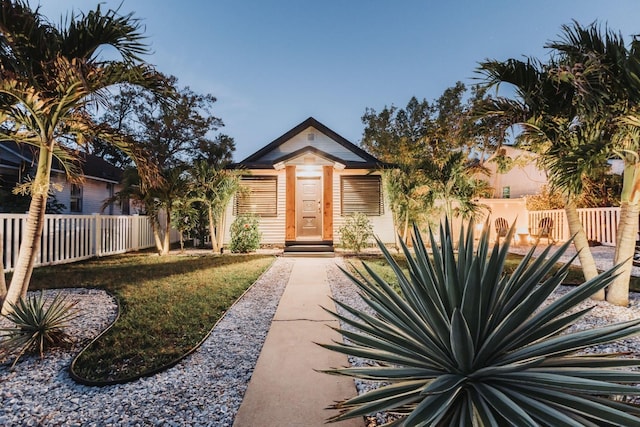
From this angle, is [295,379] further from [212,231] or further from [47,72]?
[212,231]

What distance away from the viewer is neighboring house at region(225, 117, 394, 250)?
1102cm

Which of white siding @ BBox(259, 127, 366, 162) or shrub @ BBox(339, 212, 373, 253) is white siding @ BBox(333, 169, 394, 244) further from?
shrub @ BBox(339, 212, 373, 253)

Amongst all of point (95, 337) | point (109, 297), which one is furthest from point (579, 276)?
point (109, 297)

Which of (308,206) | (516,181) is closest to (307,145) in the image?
(308,206)

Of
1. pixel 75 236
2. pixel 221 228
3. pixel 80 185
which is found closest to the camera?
pixel 75 236

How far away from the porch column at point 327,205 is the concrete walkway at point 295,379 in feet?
20.2

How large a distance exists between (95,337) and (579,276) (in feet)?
29.8

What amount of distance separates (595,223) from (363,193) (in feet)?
31.0

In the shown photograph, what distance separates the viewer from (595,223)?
12227 mm

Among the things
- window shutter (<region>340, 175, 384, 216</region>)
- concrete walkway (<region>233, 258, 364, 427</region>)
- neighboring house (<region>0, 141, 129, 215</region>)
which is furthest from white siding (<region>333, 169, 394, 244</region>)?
neighboring house (<region>0, 141, 129, 215</region>)

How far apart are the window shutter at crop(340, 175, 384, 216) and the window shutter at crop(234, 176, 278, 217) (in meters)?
2.73

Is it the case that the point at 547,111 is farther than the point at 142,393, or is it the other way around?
the point at 547,111

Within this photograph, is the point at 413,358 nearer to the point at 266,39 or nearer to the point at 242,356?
the point at 242,356

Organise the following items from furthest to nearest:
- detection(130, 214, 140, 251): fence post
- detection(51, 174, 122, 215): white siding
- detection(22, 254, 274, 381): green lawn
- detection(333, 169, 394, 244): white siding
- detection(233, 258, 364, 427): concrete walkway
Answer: detection(51, 174, 122, 215): white siding
detection(333, 169, 394, 244): white siding
detection(130, 214, 140, 251): fence post
detection(22, 254, 274, 381): green lawn
detection(233, 258, 364, 427): concrete walkway
